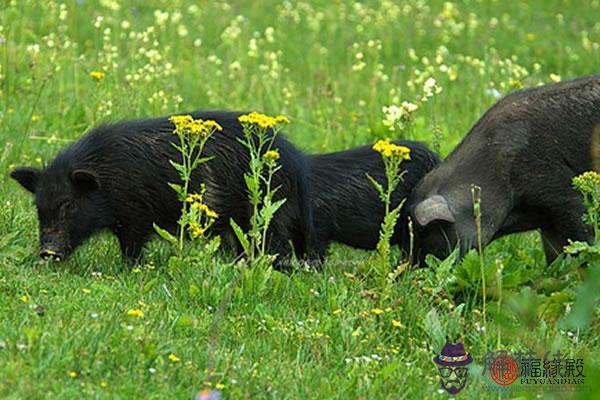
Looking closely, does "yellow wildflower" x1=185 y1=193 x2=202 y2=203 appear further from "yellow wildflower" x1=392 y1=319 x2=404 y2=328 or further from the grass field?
"yellow wildflower" x1=392 y1=319 x2=404 y2=328

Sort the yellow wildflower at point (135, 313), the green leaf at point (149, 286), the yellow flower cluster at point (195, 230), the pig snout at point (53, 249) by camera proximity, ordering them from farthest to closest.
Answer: the pig snout at point (53, 249) → the yellow flower cluster at point (195, 230) → the green leaf at point (149, 286) → the yellow wildflower at point (135, 313)

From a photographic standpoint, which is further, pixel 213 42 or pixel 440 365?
pixel 213 42

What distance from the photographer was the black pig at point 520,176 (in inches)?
304

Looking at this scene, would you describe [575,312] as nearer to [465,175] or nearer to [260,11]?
[465,175]

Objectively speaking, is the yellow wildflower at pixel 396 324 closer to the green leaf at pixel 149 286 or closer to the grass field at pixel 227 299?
the grass field at pixel 227 299

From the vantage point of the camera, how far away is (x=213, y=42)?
1503cm

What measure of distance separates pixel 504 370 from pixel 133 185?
8.99 ft

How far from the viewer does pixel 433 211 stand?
753cm

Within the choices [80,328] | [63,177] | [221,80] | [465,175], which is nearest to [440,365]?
[80,328]

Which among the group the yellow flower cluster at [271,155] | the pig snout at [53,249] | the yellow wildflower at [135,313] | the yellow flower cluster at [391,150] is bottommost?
the pig snout at [53,249]

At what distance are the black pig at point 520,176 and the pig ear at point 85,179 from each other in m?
1.94

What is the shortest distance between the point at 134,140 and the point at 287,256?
1.16m

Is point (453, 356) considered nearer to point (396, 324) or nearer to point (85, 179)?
point (396, 324)

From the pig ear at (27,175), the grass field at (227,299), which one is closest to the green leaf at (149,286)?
the grass field at (227,299)
